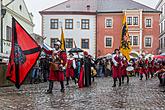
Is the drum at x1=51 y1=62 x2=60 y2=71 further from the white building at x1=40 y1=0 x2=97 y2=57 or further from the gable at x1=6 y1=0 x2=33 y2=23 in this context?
the white building at x1=40 y1=0 x2=97 y2=57

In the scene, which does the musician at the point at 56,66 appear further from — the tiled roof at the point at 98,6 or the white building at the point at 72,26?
the tiled roof at the point at 98,6

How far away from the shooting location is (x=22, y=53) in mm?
13172

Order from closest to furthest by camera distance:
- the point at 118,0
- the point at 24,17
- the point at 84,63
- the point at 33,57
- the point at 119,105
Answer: the point at 119,105 < the point at 33,57 < the point at 84,63 < the point at 24,17 < the point at 118,0

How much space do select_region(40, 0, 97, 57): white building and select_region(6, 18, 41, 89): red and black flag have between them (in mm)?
43868

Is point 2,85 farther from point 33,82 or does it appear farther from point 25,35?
point 25,35

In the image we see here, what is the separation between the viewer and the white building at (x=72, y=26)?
57344 mm

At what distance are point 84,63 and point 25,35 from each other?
217 inches

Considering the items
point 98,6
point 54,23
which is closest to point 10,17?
point 54,23

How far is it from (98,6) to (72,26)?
5680 millimetres

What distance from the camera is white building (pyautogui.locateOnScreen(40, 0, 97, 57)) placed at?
57.3 metres

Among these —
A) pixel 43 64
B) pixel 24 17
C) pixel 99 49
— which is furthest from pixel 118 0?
pixel 43 64

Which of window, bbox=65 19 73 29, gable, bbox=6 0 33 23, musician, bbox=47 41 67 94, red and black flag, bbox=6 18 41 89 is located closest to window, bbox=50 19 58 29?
window, bbox=65 19 73 29

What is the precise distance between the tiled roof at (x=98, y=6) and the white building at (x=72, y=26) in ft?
2.02

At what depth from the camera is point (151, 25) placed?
57906 mm
